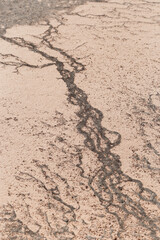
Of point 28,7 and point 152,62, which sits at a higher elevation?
point 28,7

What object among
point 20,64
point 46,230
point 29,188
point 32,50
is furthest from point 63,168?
point 32,50

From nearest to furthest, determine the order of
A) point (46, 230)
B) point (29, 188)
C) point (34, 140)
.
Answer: point (46, 230) < point (29, 188) < point (34, 140)

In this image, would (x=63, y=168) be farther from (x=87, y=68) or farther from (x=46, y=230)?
(x=87, y=68)

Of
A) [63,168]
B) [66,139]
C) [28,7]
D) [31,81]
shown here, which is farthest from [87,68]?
[28,7]

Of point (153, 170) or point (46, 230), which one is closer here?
point (46, 230)

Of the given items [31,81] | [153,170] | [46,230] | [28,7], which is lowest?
[46,230]

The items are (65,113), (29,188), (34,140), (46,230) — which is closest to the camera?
(46,230)

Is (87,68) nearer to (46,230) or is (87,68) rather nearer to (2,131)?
(2,131)
